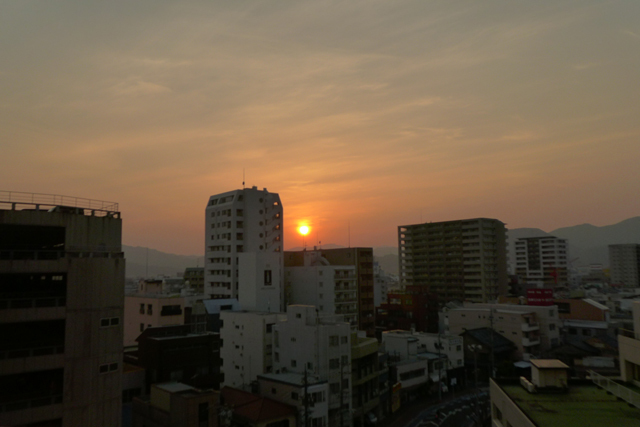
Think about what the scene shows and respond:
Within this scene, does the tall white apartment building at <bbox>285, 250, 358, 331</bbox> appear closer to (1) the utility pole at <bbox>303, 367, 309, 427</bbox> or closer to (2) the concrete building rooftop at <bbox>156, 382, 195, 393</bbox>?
(1) the utility pole at <bbox>303, 367, 309, 427</bbox>

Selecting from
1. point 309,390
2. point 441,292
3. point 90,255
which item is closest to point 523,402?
point 309,390

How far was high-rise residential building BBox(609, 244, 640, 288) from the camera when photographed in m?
184

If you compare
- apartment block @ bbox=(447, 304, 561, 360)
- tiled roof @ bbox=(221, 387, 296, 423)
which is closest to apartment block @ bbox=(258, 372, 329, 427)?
tiled roof @ bbox=(221, 387, 296, 423)

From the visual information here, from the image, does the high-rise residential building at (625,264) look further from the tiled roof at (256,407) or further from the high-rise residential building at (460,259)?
the tiled roof at (256,407)

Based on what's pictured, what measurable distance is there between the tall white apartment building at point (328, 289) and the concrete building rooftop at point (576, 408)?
52.2m

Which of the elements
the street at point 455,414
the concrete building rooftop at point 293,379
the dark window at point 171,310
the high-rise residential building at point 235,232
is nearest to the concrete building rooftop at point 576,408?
the concrete building rooftop at point 293,379

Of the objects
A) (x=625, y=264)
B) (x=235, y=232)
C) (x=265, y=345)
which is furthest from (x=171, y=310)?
(x=625, y=264)

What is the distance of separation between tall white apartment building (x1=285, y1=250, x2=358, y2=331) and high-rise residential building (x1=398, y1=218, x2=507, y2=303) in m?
42.3

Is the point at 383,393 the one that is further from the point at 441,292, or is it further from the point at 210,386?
the point at 441,292

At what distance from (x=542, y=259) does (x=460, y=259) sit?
65.6 metres

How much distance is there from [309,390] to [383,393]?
15.3m

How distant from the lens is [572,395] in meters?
21.5

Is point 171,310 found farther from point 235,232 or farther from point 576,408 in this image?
point 576,408

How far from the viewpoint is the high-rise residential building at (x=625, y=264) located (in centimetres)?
18400
